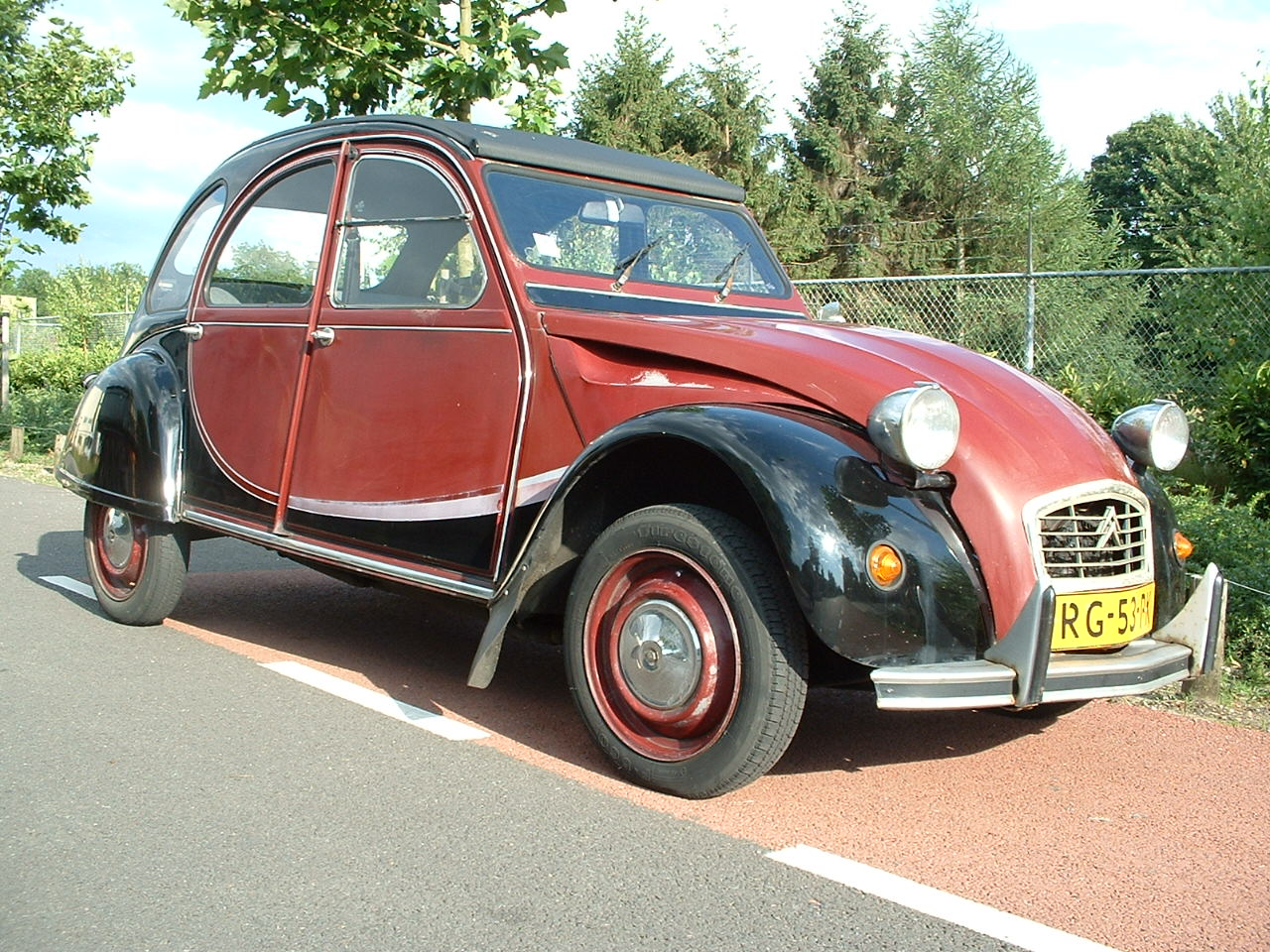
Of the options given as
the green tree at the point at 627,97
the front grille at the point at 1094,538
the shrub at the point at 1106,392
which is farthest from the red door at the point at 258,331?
the green tree at the point at 627,97

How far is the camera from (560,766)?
4059 millimetres

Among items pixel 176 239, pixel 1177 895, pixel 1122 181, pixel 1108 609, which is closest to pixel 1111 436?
pixel 1108 609

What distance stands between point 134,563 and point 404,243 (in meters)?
2.30

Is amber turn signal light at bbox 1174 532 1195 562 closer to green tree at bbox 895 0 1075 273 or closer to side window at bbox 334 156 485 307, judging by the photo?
side window at bbox 334 156 485 307

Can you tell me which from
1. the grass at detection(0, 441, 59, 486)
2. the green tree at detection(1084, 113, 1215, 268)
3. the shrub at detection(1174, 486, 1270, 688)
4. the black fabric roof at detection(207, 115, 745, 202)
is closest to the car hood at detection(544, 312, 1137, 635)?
the black fabric roof at detection(207, 115, 745, 202)

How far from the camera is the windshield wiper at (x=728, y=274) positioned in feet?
16.6

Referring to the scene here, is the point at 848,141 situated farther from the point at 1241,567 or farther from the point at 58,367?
the point at 1241,567

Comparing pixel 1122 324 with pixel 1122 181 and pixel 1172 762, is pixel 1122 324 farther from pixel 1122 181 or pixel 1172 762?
pixel 1122 181

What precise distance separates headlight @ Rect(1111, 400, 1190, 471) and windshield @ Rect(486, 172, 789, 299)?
1626mm

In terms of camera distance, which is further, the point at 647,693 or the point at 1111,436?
the point at 1111,436

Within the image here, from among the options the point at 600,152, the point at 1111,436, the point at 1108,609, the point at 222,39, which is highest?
the point at 222,39

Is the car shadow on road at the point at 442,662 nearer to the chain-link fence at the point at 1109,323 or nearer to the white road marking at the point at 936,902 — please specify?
the white road marking at the point at 936,902

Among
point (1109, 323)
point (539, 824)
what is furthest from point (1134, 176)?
point (539, 824)

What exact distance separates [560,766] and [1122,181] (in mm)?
52689
